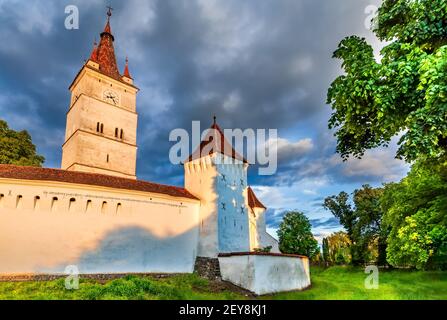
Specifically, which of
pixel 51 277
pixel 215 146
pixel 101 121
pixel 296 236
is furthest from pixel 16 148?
pixel 296 236

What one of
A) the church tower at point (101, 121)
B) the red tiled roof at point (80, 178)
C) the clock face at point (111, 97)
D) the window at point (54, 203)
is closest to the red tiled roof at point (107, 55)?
the church tower at point (101, 121)

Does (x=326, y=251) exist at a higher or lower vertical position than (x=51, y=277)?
lower

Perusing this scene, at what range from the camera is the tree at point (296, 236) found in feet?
100.0

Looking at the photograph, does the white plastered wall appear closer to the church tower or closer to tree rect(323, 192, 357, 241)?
the church tower

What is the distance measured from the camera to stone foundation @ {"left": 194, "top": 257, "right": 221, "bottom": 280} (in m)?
19.0

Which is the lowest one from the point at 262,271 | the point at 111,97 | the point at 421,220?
the point at 262,271

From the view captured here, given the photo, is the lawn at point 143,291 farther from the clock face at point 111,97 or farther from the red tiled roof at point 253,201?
the clock face at point 111,97

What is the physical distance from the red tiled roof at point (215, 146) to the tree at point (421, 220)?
11.0 meters

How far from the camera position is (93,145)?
96.4 feet

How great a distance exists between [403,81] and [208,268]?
15484 millimetres

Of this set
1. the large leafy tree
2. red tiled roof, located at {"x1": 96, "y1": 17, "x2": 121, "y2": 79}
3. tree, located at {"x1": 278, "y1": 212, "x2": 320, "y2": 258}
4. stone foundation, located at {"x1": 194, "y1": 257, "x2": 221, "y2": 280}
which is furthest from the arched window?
the large leafy tree

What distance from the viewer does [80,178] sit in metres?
17.6

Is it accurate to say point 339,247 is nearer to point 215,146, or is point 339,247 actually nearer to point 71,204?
point 215,146

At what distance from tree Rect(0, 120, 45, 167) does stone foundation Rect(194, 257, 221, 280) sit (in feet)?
55.7
